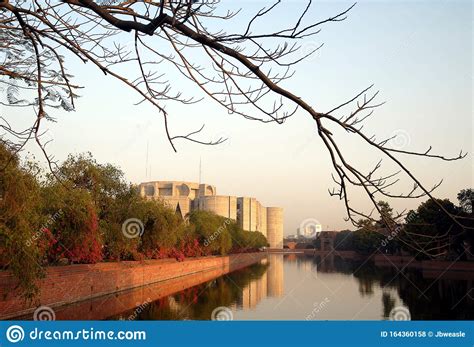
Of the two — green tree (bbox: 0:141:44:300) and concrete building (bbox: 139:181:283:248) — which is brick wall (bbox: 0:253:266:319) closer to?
green tree (bbox: 0:141:44:300)

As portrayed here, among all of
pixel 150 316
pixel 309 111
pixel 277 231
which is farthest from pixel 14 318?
pixel 277 231

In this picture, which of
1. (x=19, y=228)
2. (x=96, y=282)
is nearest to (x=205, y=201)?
(x=96, y=282)

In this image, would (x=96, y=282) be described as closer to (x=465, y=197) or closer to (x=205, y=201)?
(x=465, y=197)

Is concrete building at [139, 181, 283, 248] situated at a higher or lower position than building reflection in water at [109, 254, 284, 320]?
higher

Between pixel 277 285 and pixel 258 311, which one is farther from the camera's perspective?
pixel 277 285

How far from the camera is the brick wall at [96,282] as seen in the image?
14.4m

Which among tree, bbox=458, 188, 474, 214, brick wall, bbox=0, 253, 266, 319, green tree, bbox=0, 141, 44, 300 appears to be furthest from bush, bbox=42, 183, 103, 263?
tree, bbox=458, 188, 474, 214

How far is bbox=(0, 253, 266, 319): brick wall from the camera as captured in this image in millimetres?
14449

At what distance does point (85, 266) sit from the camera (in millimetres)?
19734

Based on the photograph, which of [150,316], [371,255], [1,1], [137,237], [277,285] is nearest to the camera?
[1,1]

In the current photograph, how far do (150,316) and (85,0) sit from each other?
16106 millimetres

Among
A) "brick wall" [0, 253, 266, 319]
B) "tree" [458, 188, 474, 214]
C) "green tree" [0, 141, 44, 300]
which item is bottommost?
"brick wall" [0, 253, 266, 319]

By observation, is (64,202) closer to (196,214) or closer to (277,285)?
(277,285)

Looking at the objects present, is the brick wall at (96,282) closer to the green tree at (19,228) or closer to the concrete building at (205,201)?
the green tree at (19,228)
